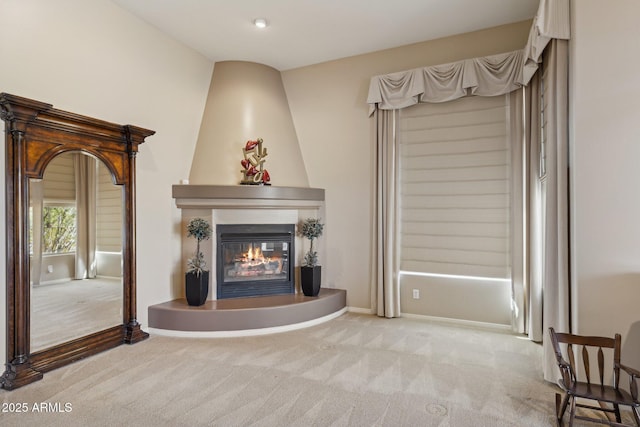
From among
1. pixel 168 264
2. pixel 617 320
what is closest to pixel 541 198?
pixel 617 320

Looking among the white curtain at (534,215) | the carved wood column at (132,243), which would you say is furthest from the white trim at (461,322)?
the carved wood column at (132,243)

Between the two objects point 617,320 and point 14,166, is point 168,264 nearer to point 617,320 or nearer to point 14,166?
point 14,166

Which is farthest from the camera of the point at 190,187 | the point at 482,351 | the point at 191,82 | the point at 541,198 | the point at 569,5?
the point at 191,82

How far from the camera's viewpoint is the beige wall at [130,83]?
9.87 ft

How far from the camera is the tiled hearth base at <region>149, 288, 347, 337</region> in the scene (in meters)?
3.93

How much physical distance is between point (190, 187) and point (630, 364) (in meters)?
4.17

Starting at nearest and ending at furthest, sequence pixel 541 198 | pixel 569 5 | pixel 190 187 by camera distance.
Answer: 1. pixel 569 5
2. pixel 541 198
3. pixel 190 187

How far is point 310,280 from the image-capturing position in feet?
15.0

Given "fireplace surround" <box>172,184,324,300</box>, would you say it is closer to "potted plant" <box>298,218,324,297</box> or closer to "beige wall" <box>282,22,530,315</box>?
"potted plant" <box>298,218,324,297</box>

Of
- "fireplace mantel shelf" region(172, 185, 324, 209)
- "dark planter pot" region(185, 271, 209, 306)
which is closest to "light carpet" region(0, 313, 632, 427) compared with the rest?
"dark planter pot" region(185, 271, 209, 306)

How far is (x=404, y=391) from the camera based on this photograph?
2719mm

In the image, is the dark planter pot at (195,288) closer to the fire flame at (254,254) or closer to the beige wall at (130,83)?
the beige wall at (130,83)

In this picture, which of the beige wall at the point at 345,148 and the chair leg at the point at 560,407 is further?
the beige wall at the point at 345,148

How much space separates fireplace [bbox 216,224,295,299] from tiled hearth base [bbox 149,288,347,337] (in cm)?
28
